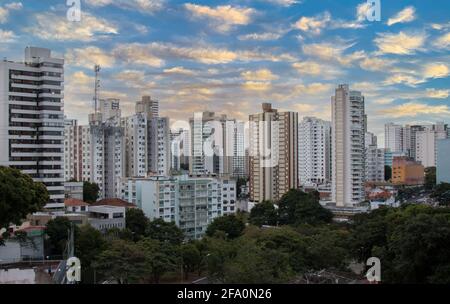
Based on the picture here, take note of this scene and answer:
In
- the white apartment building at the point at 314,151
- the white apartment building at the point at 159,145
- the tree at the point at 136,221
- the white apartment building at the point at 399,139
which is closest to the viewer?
the tree at the point at 136,221

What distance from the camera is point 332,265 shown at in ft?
19.1

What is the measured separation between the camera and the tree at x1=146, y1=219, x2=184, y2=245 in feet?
25.6

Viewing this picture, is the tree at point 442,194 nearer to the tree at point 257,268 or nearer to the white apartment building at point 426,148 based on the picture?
the white apartment building at point 426,148

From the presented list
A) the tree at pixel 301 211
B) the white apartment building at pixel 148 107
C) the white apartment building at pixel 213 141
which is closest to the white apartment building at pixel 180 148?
the white apartment building at pixel 213 141

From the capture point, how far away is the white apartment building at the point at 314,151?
16.2 metres

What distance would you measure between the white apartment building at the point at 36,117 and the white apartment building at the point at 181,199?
1.51 m

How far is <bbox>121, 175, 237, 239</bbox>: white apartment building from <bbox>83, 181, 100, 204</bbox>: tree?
1.83 metres

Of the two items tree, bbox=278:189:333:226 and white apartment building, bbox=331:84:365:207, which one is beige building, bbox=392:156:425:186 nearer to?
white apartment building, bbox=331:84:365:207

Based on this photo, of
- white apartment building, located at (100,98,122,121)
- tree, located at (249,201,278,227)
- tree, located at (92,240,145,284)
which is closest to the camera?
tree, located at (92,240,145,284)

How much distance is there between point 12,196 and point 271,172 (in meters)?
9.55

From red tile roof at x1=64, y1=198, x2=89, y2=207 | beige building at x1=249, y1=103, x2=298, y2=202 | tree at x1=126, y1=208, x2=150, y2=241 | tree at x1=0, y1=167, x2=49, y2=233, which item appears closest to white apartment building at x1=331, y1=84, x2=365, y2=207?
beige building at x1=249, y1=103, x2=298, y2=202

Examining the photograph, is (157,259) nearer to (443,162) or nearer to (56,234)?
(56,234)

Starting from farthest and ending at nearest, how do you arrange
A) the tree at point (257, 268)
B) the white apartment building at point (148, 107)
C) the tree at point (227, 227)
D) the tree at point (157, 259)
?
1. the white apartment building at point (148, 107)
2. the tree at point (227, 227)
3. the tree at point (157, 259)
4. the tree at point (257, 268)
